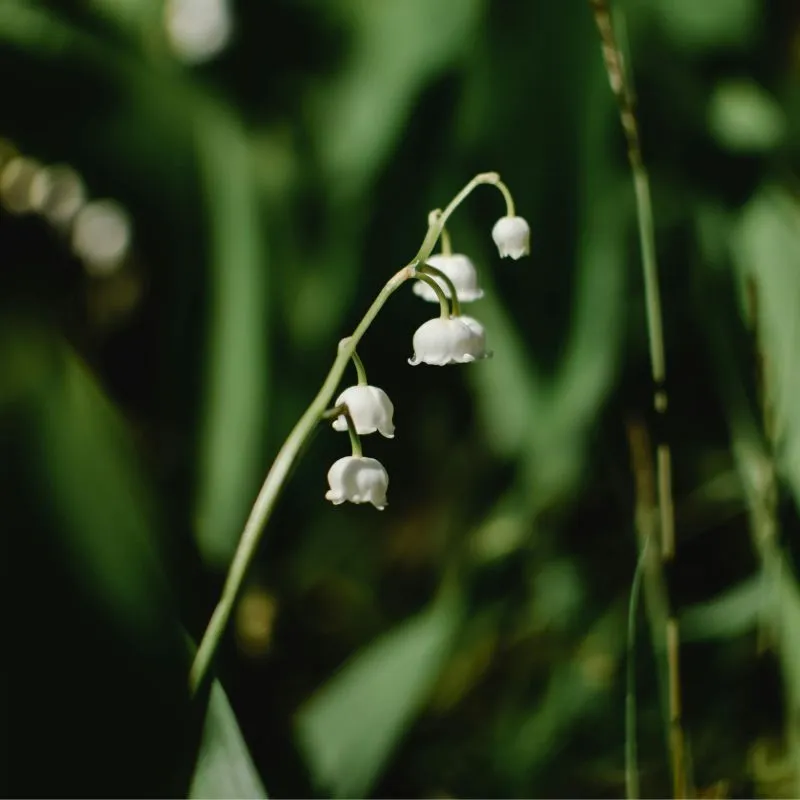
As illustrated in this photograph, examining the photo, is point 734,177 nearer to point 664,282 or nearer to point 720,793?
point 664,282

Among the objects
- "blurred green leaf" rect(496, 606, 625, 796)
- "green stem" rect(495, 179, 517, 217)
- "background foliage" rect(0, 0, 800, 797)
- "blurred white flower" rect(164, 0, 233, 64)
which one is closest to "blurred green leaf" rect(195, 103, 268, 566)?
"background foliage" rect(0, 0, 800, 797)

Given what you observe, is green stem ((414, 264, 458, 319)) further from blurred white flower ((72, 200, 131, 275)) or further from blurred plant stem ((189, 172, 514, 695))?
blurred white flower ((72, 200, 131, 275))

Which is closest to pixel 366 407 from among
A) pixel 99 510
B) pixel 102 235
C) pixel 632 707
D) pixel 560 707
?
pixel 99 510

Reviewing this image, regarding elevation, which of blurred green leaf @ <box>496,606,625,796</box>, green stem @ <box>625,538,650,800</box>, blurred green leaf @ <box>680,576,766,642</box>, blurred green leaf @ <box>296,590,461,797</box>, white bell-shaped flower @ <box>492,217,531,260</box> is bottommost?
blurred green leaf @ <box>496,606,625,796</box>

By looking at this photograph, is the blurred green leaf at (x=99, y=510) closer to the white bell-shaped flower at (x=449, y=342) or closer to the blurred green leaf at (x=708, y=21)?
the white bell-shaped flower at (x=449, y=342)

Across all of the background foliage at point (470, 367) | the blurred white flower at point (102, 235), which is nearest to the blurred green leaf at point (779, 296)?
the background foliage at point (470, 367)

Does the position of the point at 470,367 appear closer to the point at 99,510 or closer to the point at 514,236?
the point at 514,236


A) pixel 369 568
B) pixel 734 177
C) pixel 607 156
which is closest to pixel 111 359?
pixel 369 568
